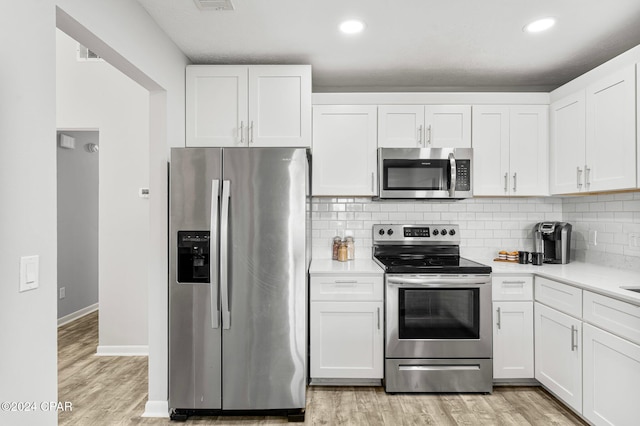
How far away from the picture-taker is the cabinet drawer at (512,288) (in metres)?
2.81

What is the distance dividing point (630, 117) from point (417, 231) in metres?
1.66

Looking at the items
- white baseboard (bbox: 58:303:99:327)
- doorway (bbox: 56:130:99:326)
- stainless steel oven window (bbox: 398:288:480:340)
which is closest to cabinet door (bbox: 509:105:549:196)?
stainless steel oven window (bbox: 398:288:480:340)

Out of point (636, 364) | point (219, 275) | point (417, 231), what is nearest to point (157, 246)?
point (219, 275)

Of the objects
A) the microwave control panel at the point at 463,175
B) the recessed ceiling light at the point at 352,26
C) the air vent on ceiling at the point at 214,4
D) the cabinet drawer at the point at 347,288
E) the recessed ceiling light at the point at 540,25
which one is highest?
the recessed ceiling light at the point at 352,26

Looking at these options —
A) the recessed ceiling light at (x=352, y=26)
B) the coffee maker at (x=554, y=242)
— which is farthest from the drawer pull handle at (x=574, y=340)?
the recessed ceiling light at (x=352, y=26)

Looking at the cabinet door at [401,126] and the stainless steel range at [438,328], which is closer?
the stainless steel range at [438,328]

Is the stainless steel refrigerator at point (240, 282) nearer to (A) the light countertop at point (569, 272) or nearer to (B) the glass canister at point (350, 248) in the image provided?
(A) the light countertop at point (569, 272)

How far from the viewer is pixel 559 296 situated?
8.20 feet

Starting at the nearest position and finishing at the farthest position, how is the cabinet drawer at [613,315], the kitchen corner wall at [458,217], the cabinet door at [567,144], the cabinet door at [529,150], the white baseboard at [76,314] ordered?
1. the cabinet drawer at [613,315]
2. the cabinet door at [567,144]
3. the cabinet door at [529,150]
4. the kitchen corner wall at [458,217]
5. the white baseboard at [76,314]

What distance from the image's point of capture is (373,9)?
2.17 m

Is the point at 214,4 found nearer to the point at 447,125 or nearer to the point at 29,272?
the point at 29,272

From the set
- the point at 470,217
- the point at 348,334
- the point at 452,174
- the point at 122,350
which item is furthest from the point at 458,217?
the point at 122,350

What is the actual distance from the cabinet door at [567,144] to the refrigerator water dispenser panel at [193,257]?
2.64 metres

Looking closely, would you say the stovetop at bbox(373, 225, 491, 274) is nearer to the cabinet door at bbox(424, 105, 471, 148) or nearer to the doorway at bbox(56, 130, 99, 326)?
the cabinet door at bbox(424, 105, 471, 148)
